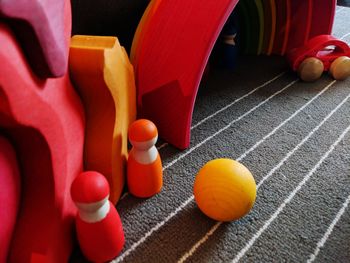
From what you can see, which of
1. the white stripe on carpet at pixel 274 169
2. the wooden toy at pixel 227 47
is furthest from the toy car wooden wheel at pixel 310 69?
the wooden toy at pixel 227 47

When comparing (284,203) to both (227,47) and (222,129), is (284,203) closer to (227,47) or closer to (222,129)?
(222,129)

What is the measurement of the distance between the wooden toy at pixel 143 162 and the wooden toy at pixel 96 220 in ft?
0.42

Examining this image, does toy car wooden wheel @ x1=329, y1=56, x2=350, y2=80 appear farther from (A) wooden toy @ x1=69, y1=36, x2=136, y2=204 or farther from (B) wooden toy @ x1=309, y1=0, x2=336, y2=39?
(A) wooden toy @ x1=69, y1=36, x2=136, y2=204

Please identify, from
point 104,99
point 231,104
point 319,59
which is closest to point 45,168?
point 104,99

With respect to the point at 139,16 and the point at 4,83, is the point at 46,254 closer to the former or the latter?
the point at 4,83

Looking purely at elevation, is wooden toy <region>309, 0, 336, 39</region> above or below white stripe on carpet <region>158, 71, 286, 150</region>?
above

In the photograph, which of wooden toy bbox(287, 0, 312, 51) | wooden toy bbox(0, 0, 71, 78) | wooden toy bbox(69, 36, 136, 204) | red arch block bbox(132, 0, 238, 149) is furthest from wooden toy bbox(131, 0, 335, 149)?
wooden toy bbox(287, 0, 312, 51)

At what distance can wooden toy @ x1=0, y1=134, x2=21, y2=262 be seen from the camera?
0.56 m

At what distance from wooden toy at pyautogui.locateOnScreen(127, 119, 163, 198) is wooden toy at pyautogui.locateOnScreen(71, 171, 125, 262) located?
127 millimetres

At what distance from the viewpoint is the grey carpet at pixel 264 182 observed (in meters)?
0.69

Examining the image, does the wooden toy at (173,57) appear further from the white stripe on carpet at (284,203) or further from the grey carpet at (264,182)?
the white stripe on carpet at (284,203)

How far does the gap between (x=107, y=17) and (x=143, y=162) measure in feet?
1.45

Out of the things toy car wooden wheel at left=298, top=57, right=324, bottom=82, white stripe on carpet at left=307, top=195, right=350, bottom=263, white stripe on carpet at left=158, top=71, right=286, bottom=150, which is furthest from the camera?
toy car wooden wheel at left=298, top=57, right=324, bottom=82

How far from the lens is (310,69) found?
4.05ft
